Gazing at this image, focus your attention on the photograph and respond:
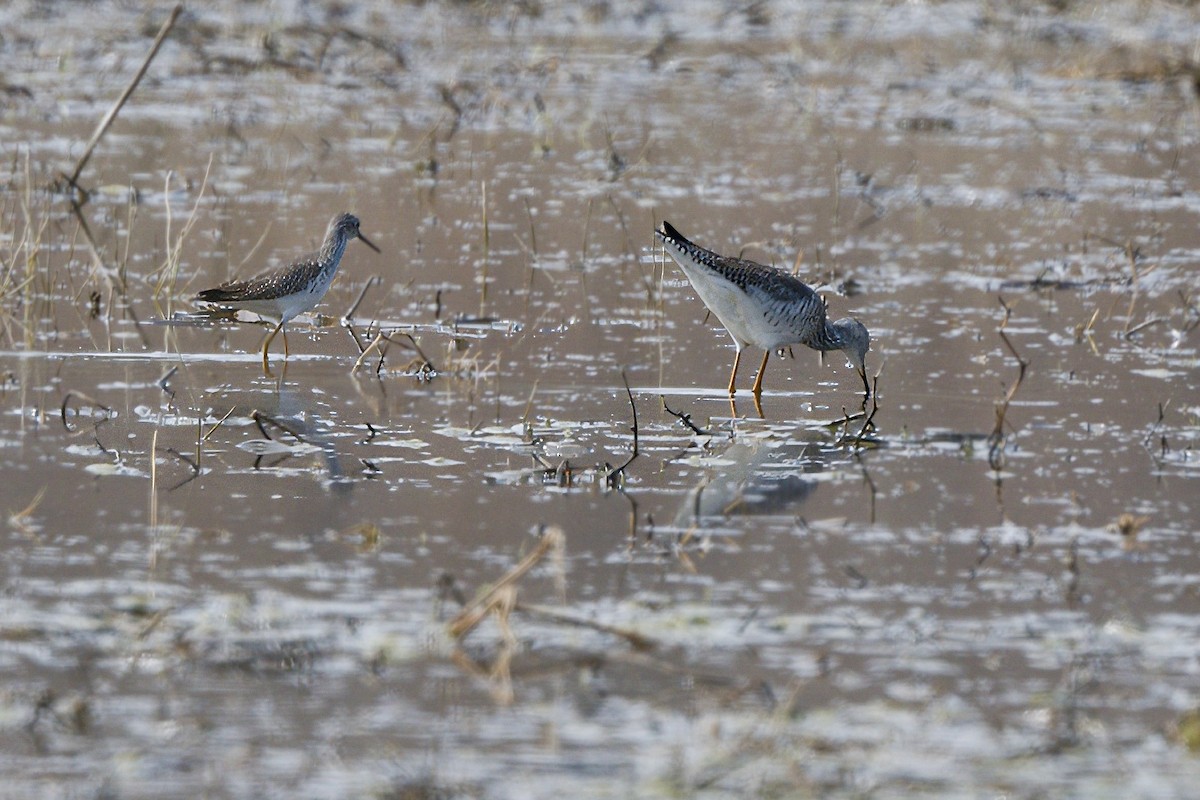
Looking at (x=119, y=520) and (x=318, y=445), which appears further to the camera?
(x=318, y=445)

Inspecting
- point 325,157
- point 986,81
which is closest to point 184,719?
point 325,157


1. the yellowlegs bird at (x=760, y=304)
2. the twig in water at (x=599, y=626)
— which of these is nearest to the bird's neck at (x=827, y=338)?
the yellowlegs bird at (x=760, y=304)

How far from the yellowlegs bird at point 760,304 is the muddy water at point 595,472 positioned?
1.09 ft

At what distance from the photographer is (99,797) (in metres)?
4.62

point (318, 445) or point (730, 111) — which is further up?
point (730, 111)

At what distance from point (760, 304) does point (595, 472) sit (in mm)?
2277

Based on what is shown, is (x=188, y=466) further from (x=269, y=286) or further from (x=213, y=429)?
(x=269, y=286)

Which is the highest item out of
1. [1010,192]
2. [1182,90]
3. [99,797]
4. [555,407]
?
[1182,90]

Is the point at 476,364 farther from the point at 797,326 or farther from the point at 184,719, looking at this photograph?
the point at 184,719

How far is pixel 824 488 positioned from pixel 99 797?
3874mm

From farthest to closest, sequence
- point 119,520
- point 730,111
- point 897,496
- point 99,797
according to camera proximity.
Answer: point 730,111 < point 897,496 < point 119,520 < point 99,797

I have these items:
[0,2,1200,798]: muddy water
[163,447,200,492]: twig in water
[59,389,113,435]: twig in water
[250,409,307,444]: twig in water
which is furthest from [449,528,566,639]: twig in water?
[59,389,113,435]: twig in water

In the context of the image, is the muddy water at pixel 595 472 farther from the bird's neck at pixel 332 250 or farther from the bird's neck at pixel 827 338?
the bird's neck at pixel 332 250

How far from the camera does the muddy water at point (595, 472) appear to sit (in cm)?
513
